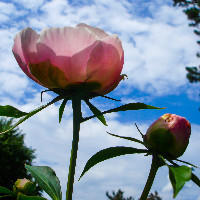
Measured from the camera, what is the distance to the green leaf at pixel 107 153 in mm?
752

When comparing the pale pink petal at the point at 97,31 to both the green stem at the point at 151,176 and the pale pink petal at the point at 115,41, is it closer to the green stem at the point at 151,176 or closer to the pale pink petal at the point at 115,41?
the pale pink petal at the point at 115,41

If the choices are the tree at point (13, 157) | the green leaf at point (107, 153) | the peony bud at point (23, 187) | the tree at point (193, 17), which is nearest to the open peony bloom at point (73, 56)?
the green leaf at point (107, 153)

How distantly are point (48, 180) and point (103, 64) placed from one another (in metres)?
0.26

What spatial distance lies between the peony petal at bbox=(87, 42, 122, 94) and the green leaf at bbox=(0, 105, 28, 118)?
148 mm

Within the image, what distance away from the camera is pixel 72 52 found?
2.36ft

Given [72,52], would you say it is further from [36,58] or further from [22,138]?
[22,138]

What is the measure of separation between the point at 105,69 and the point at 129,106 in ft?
0.27

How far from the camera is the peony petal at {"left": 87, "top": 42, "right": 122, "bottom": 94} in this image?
2.35 ft

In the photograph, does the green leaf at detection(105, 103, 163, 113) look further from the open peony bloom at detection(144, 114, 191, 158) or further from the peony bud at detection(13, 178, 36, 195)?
the peony bud at detection(13, 178, 36, 195)

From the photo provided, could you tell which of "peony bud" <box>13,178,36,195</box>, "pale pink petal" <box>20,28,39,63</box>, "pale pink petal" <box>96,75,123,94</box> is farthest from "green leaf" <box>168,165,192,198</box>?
"peony bud" <box>13,178,36,195</box>

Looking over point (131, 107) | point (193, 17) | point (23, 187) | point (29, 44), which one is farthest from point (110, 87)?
point (193, 17)

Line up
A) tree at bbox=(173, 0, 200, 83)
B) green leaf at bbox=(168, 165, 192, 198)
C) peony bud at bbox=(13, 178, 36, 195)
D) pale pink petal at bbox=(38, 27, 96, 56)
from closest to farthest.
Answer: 1. green leaf at bbox=(168, 165, 192, 198)
2. pale pink petal at bbox=(38, 27, 96, 56)
3. peony bud at bbox=(13, 178, 36, 195)
4. tree at bbox=(173, 0, 200, 83)

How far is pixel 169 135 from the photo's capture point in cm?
79

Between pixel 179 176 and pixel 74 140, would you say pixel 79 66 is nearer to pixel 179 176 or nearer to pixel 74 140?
pixel 74 140
